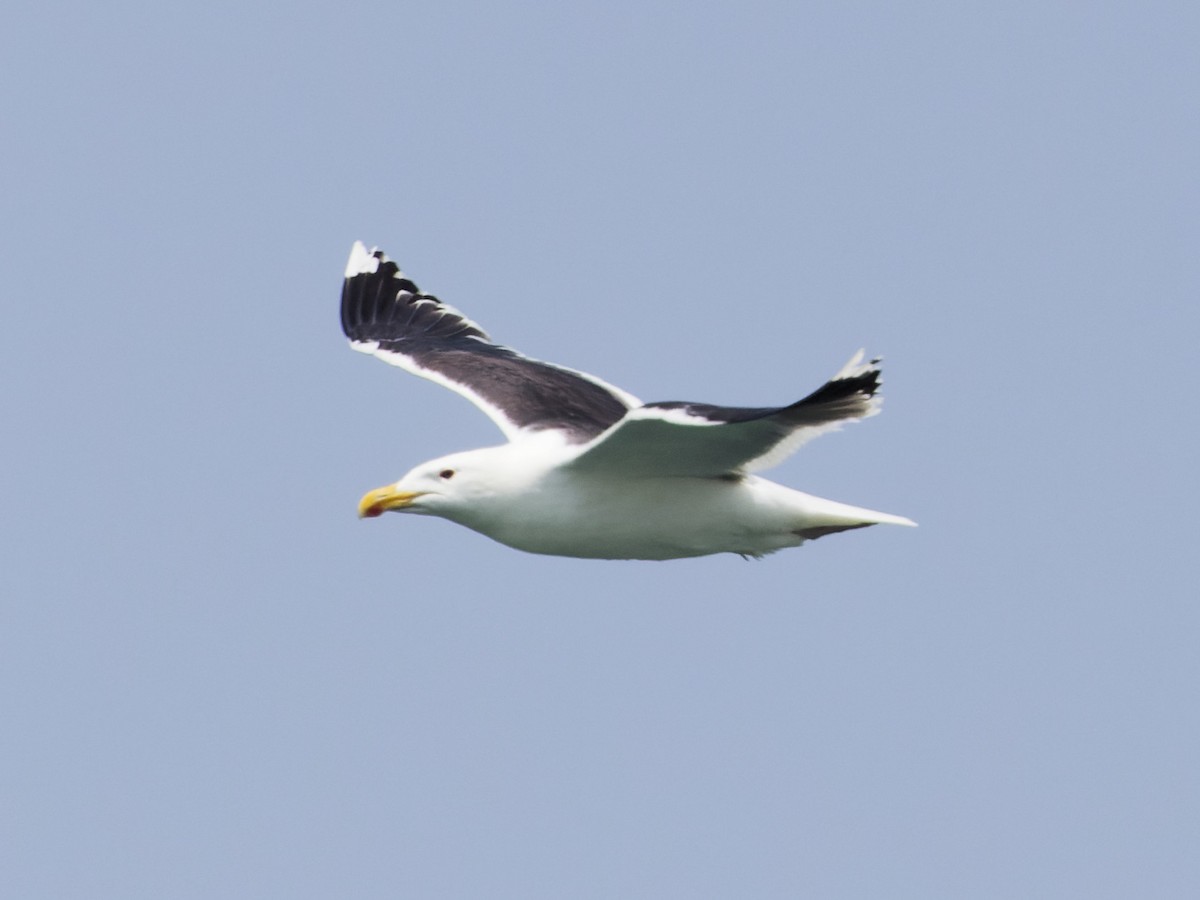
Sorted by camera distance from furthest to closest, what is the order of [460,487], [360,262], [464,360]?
[360,262]
[464,360]
[460,487]

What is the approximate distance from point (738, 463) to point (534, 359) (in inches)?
136

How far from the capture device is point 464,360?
15219 millimetres

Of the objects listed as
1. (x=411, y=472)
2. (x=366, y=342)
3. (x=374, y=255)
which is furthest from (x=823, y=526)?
(x=374, y=255)

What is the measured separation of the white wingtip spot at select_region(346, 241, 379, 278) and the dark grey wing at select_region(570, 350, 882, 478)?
530 cm

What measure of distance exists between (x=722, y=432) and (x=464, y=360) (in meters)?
3.83

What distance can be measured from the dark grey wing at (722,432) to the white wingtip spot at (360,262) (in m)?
5.30

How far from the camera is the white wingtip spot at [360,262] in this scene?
56.1 ft

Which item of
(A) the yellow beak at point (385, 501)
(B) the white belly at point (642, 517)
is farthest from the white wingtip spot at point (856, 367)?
(A) the yellow beak at point (385, 501)

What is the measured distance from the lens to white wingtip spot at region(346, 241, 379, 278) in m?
17.1

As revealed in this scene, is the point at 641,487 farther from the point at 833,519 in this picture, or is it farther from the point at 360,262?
the point at 360,262

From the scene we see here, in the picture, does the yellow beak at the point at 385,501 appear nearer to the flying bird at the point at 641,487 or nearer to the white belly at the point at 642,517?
the flying bird at the point at 641,487

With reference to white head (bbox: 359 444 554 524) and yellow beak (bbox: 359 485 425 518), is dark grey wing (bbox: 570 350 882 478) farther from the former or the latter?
yellow beak (bbox: 359 485 425 518)

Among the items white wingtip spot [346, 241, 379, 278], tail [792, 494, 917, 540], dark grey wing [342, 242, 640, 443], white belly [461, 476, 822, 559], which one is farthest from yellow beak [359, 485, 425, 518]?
white wingtip spot [346, 241, 379, 278]

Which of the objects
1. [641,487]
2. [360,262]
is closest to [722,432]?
[641,487]
